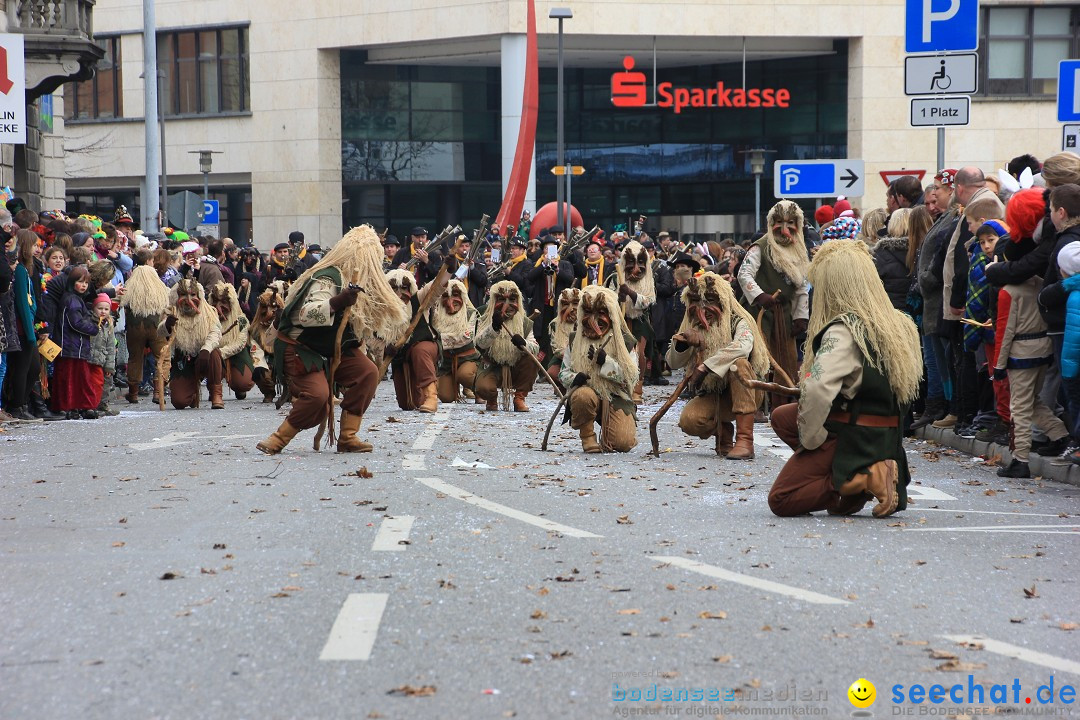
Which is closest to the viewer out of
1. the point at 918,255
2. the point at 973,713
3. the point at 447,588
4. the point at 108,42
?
the point at 973,713

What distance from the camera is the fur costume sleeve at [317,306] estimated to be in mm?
12500

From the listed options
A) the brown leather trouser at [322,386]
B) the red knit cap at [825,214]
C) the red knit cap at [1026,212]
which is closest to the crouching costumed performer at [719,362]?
the red knit cap at [1026,212]

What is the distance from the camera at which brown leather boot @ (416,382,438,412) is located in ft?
57.1

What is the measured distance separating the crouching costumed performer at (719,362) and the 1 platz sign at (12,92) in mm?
8876

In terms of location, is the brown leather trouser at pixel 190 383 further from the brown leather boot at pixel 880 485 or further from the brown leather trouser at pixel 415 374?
the brown leather boot at pixel 880 485

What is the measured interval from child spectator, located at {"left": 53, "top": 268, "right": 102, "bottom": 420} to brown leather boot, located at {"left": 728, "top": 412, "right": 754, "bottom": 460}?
742cm

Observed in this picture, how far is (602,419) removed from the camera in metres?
13.1

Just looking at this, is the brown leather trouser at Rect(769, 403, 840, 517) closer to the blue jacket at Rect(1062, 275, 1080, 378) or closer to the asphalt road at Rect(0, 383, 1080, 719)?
the asphalt road at Rect(0, 383, 1080, 719)

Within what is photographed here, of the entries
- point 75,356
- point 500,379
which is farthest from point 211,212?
point 500,379

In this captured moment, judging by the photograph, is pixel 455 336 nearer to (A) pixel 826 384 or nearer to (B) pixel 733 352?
(B) pixel 733 352

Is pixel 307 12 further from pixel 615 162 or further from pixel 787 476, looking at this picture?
pixel 787 476

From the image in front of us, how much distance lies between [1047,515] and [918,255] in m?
5.03

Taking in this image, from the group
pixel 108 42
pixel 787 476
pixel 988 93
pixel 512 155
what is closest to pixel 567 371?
pixel 787 476

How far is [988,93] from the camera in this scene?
4672cm
